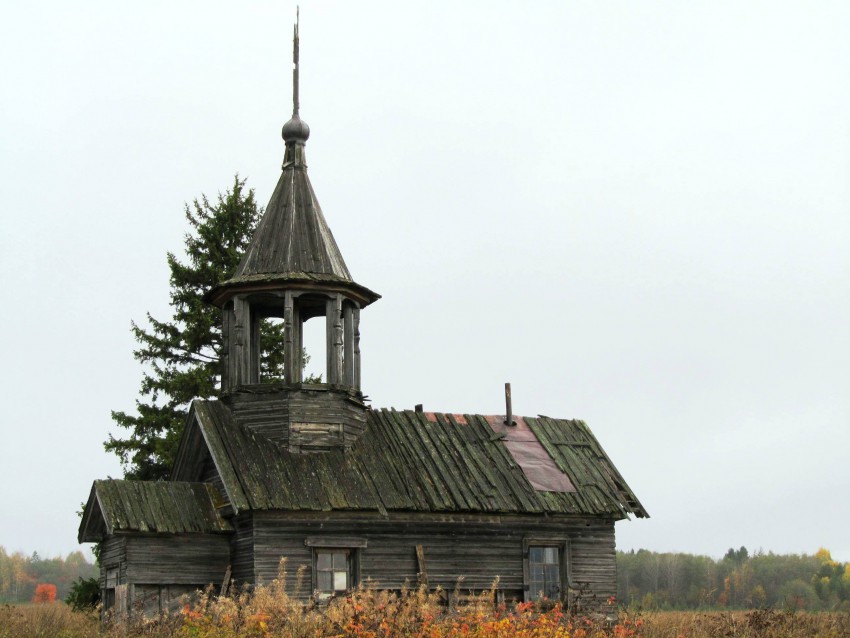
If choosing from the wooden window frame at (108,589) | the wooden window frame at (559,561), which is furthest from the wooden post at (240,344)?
the wooden window frame at (559,561)

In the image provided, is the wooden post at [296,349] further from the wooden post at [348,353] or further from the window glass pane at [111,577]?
the window glass pane at [111,577]

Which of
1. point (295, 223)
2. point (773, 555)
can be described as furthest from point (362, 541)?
point (773, 555)

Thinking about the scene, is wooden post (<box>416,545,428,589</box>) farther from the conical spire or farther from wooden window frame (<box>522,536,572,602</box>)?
the conical spire

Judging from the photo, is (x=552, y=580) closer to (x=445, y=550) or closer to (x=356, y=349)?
(x=445, y=550)

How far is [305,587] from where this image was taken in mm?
21797

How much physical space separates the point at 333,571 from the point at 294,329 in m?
5.17

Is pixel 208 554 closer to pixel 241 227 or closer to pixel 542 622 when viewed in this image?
pixel 542 622

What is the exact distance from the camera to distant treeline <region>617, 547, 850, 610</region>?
72875mm

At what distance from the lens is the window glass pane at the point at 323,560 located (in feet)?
72.2

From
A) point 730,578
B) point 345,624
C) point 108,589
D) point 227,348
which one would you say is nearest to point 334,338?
point 227,348

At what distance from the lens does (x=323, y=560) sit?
2206 centimetres

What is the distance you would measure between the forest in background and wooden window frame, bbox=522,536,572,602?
44686 millimetres

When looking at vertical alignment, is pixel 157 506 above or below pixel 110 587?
above

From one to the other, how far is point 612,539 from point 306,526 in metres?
7.01
